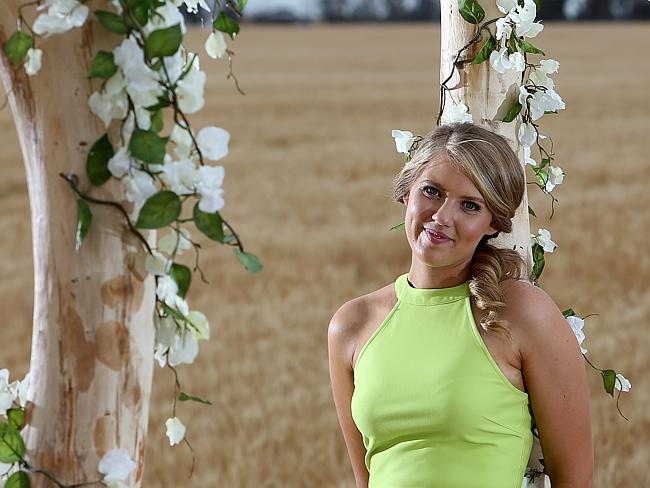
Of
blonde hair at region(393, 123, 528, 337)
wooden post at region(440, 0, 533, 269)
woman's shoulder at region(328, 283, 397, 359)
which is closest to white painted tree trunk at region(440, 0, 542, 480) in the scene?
wooden post at region(440, 0, 533, 269)

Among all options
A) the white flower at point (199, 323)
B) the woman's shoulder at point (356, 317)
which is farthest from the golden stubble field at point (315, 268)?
the white flower at point (199, 323)

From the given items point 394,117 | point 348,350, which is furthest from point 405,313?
point 394,117

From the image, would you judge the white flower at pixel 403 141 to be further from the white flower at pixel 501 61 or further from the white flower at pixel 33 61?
the white flower at pixel 33 61

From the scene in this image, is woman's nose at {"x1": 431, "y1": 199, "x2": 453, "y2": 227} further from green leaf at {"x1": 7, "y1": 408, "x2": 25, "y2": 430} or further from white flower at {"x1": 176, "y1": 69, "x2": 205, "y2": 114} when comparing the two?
green leaf at {"x1": 7, "y1": 408, "x2": 25, "y2": 430}

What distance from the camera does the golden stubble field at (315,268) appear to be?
13.7ft

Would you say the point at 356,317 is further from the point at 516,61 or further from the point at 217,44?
the point at 217,44

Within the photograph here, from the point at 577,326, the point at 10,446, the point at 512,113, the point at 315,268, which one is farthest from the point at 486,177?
the point at 315,268

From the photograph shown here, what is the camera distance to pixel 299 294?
613 cm

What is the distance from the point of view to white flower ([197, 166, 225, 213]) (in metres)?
1.11

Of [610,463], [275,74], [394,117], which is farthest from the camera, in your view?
[275,74]

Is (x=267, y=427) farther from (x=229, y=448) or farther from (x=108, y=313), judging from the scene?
(x=108, y=313)

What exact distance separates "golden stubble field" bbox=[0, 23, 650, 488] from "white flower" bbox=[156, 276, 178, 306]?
8.78 feet

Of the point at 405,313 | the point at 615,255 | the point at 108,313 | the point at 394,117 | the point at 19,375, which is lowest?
the point at 394,117

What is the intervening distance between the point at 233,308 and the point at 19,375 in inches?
52.3
